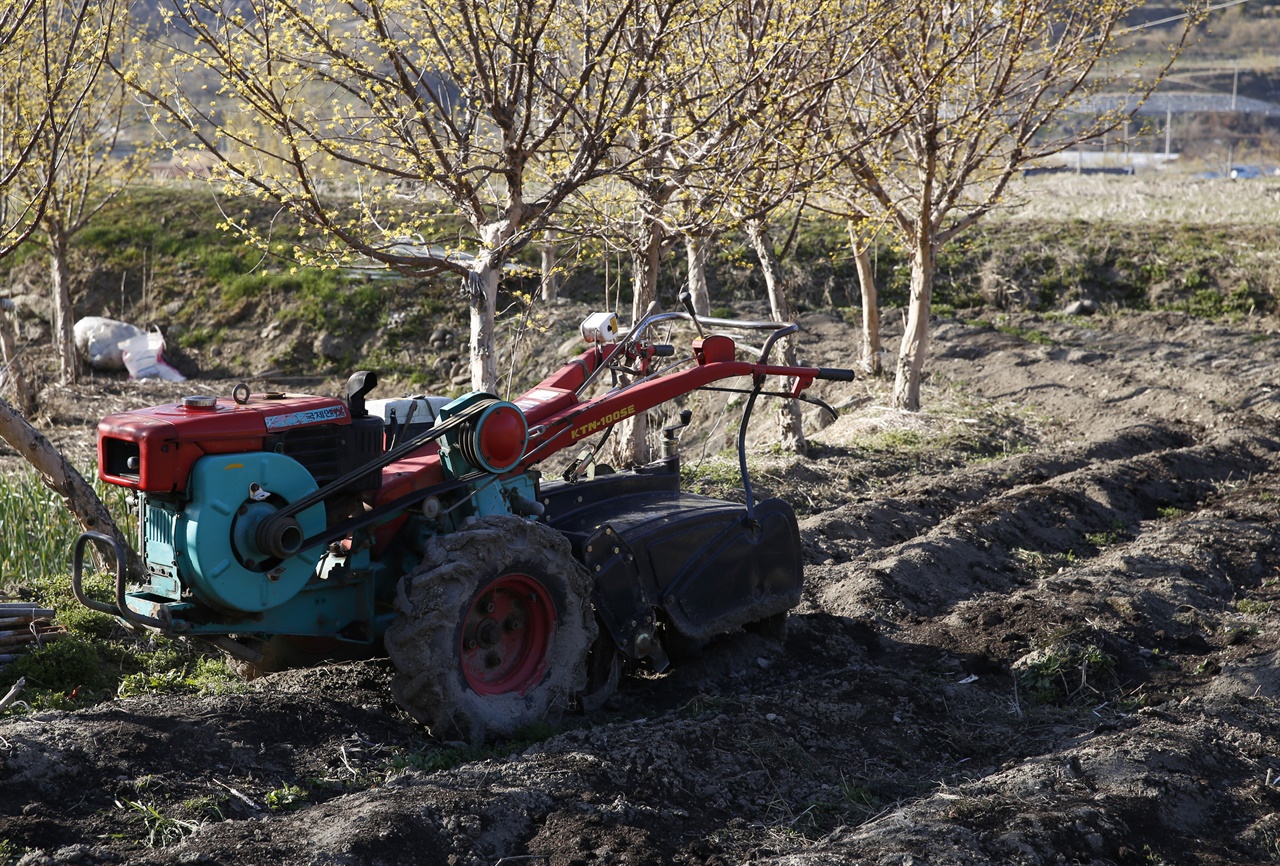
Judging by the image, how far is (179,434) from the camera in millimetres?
4121

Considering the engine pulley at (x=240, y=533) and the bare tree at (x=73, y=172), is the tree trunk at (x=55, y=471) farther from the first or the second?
the bare tree at (x=73, y=172)

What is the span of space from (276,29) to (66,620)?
12.8 ft

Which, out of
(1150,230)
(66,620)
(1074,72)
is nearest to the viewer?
(66,620)

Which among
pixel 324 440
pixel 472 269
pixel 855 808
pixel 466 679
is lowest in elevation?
pixel 855 808

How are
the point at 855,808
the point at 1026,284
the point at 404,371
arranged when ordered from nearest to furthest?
the point at 855,808
the point at 404,371
the point at 1026,284

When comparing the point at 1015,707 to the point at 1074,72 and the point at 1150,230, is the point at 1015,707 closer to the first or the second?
the point at 1074,72

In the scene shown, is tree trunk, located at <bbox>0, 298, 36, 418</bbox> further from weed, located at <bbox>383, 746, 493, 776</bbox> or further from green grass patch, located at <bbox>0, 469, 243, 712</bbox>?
weed, located at <bbox>383, 746, 493, 776</bbox>

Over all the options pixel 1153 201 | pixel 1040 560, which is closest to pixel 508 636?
pixel 1040 560

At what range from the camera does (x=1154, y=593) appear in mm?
6875

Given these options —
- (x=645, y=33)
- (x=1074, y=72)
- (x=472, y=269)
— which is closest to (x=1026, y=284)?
(x=1074, y=72)

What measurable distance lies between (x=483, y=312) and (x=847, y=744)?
346 centimetres

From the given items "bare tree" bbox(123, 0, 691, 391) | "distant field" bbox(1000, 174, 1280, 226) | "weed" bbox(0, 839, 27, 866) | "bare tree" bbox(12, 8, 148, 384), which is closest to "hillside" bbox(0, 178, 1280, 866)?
"weed" bbox(0, 839, 27, 866)

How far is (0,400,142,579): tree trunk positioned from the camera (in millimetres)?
5926

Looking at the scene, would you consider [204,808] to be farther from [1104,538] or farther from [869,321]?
[869,321]
